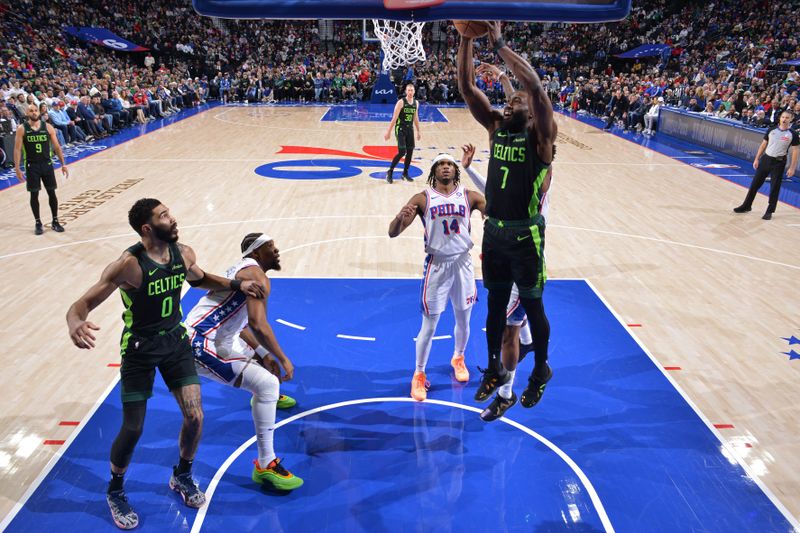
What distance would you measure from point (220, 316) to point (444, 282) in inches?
73.8

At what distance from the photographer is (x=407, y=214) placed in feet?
16.3

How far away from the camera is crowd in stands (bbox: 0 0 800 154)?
19.2 meters

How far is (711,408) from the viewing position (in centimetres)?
535

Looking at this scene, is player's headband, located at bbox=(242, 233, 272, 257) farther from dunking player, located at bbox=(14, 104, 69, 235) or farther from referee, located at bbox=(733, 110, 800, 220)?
referee, located at bbox=(733, 110, 800, 220)

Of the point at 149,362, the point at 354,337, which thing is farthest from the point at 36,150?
the point at 149,362

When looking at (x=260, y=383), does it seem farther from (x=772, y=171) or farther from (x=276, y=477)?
(x=772, y=171)

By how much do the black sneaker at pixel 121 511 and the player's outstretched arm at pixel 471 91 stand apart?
3178mm

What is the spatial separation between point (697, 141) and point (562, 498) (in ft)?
56.6

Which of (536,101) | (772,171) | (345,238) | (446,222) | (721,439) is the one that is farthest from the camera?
(772,171)

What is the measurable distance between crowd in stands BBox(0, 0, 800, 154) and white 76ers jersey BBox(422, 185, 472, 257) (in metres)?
13.0

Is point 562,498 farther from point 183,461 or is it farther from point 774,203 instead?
point 774,203

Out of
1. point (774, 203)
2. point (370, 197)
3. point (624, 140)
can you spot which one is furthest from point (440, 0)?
point (624, 140)

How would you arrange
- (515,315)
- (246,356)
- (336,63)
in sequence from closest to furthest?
(246,356) → (515,315) → (336,63)

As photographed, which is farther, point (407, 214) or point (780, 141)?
point (780, 141)
